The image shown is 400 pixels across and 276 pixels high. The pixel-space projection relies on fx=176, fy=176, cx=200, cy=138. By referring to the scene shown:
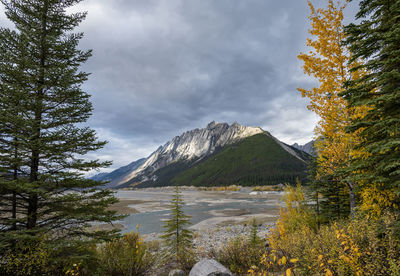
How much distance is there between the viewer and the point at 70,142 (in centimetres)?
668

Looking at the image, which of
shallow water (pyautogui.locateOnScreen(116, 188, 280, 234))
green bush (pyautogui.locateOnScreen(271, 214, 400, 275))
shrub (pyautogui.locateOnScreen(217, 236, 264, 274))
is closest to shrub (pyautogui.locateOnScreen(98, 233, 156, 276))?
shrub (pyautogui.locateOnScreen(217, 236, 264, 274))

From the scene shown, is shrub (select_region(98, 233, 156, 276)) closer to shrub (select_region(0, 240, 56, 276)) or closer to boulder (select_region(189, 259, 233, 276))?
shrub (select_region(0, 240, 56, 276))

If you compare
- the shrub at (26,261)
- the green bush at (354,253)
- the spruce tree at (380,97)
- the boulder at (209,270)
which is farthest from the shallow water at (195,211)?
the spruce tree at (380,97)

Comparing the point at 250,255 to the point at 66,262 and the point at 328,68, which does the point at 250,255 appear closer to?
the point at 66,262

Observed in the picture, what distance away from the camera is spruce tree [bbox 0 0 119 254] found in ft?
18.9

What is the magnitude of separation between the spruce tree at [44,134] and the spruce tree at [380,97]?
31.1 ft

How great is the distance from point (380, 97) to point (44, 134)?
36.5 ft

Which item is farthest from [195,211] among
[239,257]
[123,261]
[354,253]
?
[354,253]

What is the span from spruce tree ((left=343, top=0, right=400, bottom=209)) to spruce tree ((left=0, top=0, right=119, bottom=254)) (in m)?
9.49

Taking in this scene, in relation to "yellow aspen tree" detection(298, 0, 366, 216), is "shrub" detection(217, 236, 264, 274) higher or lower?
lower

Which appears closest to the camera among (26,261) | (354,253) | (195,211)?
(354,253)

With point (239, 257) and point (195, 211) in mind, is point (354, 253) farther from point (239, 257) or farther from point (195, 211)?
point (195, 211)

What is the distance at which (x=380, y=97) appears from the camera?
5.30 m

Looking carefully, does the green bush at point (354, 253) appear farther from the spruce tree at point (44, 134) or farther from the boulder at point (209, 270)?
the spruce tree at point (44, 134)
